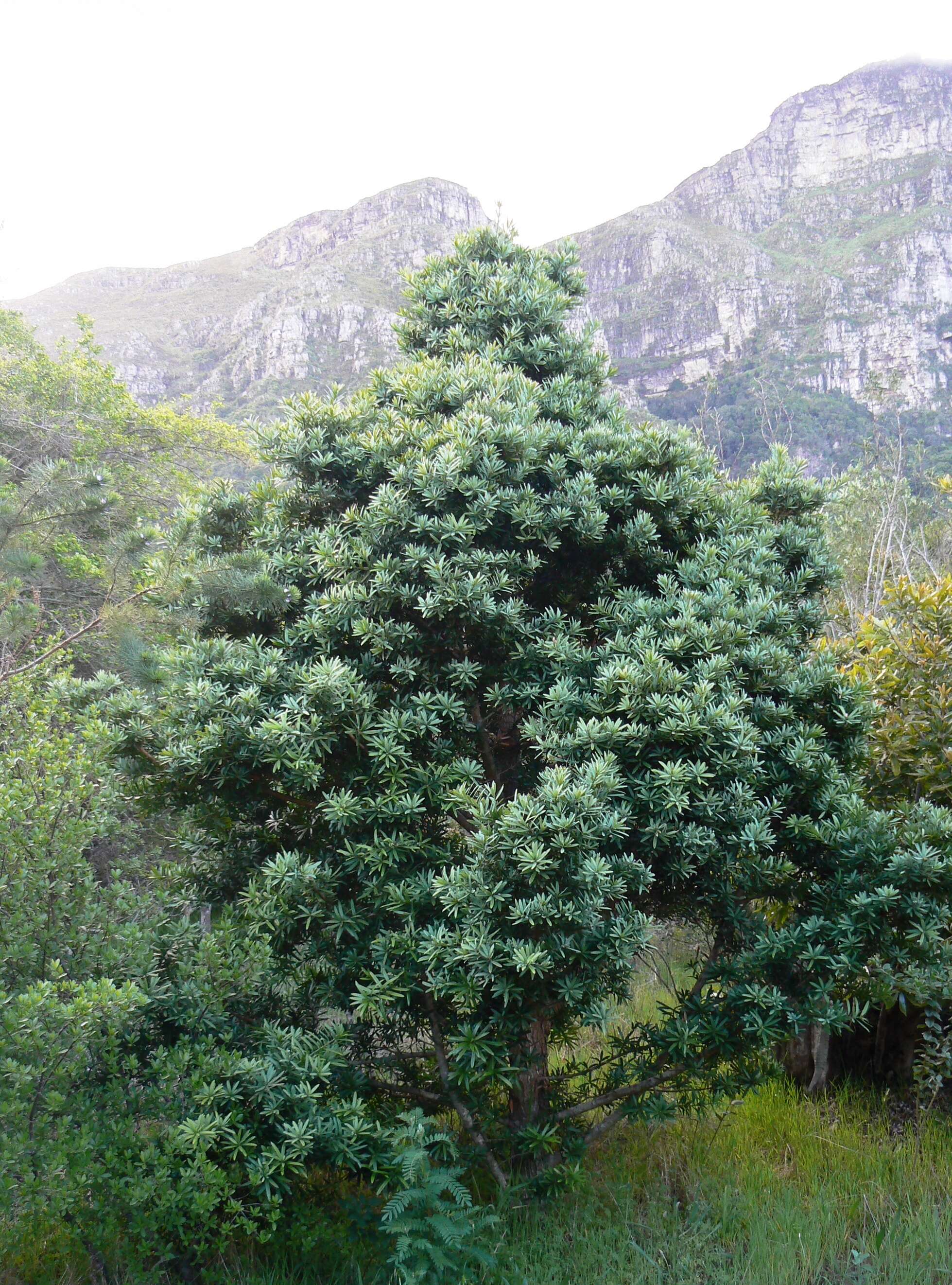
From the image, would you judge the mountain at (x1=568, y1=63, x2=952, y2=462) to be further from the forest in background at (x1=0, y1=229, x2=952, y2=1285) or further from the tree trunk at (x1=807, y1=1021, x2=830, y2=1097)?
the forest in background at (x1=0, y1=229, x2=952, y2=1285)

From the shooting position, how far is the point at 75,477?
558 cm

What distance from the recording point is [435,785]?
386 cm

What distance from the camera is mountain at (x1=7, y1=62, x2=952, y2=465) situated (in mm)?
67188

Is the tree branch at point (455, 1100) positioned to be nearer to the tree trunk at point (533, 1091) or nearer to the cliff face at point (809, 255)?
the tree trunk at point (533, 1091)

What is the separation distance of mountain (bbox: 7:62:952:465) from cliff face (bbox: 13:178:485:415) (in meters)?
0.36

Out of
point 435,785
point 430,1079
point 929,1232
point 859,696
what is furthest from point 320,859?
Answer: point 929,1232

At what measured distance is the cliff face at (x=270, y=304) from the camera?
223ft

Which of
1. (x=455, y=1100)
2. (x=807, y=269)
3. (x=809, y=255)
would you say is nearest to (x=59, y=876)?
(x=455, y=1100)

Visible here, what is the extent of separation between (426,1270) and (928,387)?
84.4 meters

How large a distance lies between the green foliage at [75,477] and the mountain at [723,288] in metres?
32.3

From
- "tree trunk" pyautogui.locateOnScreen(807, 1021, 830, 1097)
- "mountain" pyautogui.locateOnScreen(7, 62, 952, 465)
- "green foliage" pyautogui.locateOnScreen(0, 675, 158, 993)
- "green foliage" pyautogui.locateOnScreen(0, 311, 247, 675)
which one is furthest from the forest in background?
"mountain" pyautogui.locateOnScreen(7, 62, 952, 465)

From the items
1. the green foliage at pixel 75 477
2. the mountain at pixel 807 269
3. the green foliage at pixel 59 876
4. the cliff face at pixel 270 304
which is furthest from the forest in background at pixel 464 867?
the mountain at pixel 807 269

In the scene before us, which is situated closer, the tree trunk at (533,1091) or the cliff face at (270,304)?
the tree trunk at (533,1091)

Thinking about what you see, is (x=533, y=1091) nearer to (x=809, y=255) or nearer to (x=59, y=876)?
(x=59, y=876)
